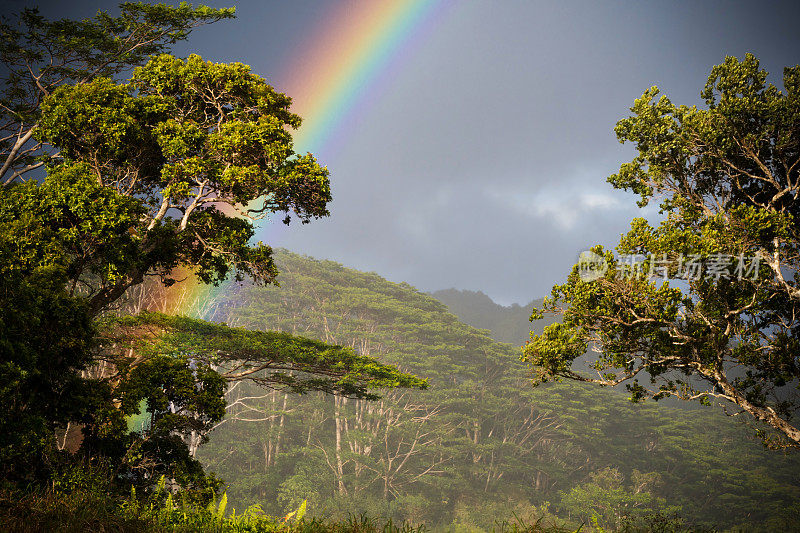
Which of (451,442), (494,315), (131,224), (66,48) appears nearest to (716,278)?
(131,224)

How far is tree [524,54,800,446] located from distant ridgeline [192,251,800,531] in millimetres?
18407

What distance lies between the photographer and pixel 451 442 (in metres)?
32.3

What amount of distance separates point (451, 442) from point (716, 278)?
27201 mm

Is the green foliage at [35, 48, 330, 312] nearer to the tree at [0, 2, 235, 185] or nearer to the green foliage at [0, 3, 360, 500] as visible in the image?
the green foliage at [0, 3, 360, 500]

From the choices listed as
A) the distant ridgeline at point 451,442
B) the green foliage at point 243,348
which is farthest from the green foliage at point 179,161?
the distant ridgeline at point 451,442

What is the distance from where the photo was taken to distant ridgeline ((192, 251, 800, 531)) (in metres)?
27.3

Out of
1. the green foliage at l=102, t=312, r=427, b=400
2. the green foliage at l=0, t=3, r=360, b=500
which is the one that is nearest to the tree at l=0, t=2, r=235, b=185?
the green foliage at l=0, t=3, r=360, b=500

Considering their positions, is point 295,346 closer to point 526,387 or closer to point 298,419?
point 298,419

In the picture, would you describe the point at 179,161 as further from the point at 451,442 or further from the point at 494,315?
the point at 494,315

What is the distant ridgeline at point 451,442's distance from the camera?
27305 millimetres

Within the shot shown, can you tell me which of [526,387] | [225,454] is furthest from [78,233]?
[526,387]

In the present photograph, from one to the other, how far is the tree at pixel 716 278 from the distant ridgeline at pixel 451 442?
725 inches

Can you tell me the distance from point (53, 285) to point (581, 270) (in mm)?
8455

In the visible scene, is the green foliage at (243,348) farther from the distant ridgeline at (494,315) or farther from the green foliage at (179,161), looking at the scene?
the distant ridgeline at (494,315)
